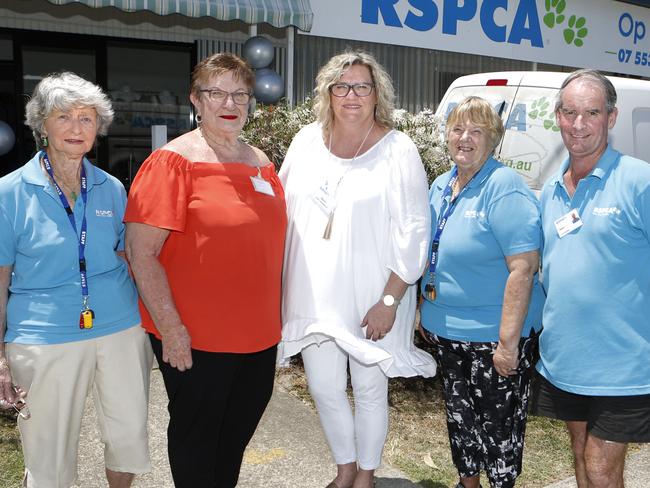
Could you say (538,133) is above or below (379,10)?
below

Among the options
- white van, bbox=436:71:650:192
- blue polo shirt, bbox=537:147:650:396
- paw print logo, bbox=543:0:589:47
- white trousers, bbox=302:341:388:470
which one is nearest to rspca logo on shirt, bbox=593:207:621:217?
blue polo shirt, bbox=537:147:650:396

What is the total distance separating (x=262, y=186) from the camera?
2.63 metres

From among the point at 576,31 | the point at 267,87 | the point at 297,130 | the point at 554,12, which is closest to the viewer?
the point at 297,130

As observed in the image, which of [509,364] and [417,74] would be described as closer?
[509,364]

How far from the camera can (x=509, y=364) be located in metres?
2.72

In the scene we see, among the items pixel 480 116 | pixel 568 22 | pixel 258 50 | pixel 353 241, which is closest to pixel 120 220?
pixel 353 241

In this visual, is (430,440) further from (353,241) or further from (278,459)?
(353,241)

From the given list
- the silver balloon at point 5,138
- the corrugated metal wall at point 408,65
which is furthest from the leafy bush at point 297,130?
the corrugated metal wall at point 408,65

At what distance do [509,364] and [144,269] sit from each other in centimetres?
149

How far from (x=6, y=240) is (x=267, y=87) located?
641 cm

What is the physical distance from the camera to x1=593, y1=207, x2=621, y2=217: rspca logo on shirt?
2375 mm

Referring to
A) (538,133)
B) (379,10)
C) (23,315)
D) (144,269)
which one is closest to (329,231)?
(144,269)

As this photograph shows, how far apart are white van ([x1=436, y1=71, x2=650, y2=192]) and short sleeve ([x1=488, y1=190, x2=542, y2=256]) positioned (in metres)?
2.64

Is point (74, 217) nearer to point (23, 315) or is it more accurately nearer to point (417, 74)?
point (23, 315)
